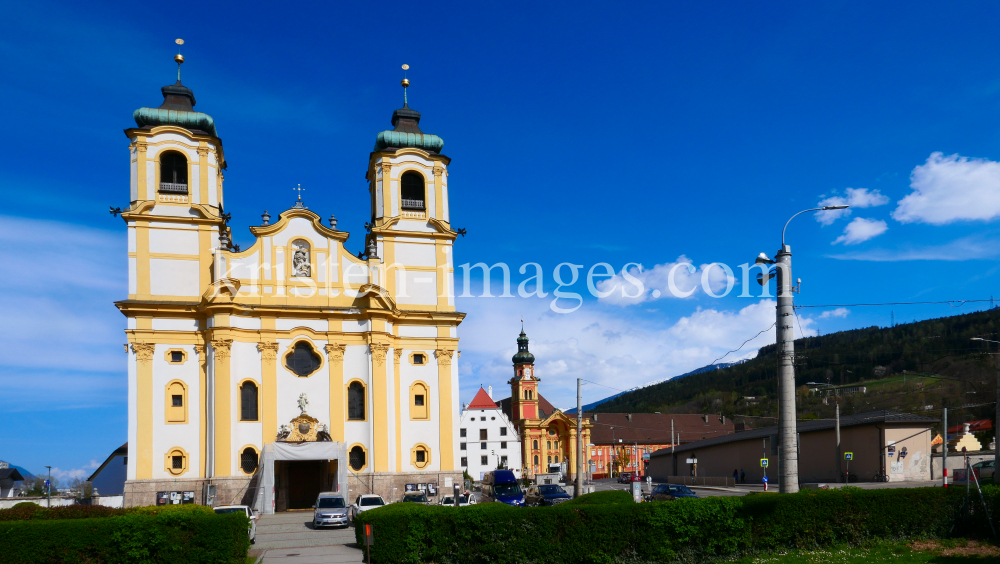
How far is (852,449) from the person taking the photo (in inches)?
2005

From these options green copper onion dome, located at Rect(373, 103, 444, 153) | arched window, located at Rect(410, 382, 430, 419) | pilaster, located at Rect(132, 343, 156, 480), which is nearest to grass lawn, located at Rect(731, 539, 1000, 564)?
arched window, located at Rect(410, 382, 430, 419)

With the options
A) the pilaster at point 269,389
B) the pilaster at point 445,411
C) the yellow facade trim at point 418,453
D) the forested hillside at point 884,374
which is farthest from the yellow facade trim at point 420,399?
the forested hillside at point 884,374

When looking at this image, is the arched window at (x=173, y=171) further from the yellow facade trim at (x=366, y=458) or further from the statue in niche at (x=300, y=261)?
the yellow facade trim at (x=366, y=458)

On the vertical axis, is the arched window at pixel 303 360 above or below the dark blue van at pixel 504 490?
above

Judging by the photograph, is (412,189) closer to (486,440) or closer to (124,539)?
(124,539)

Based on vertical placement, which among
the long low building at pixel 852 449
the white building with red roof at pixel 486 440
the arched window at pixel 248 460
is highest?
the arched window at pixel 248 460

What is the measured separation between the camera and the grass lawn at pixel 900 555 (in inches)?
678

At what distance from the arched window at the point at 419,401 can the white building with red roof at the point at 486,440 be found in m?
53.2

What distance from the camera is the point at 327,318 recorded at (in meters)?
45.6

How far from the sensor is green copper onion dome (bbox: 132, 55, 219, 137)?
1781 inches

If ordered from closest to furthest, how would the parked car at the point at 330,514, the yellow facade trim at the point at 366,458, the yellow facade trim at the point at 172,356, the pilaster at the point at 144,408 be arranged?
the parked car at the point at 330,514, the pilaster at the point at 144,408, the yellow facade trim at the point at 172,356, the yellow facade trim at the point at 366,458

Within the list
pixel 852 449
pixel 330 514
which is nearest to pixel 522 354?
pixel 852 449

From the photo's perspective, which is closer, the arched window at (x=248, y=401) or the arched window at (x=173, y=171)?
the arched window at (x=248, y=401)

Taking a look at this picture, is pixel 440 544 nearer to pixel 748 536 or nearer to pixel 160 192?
pixel 748 536
